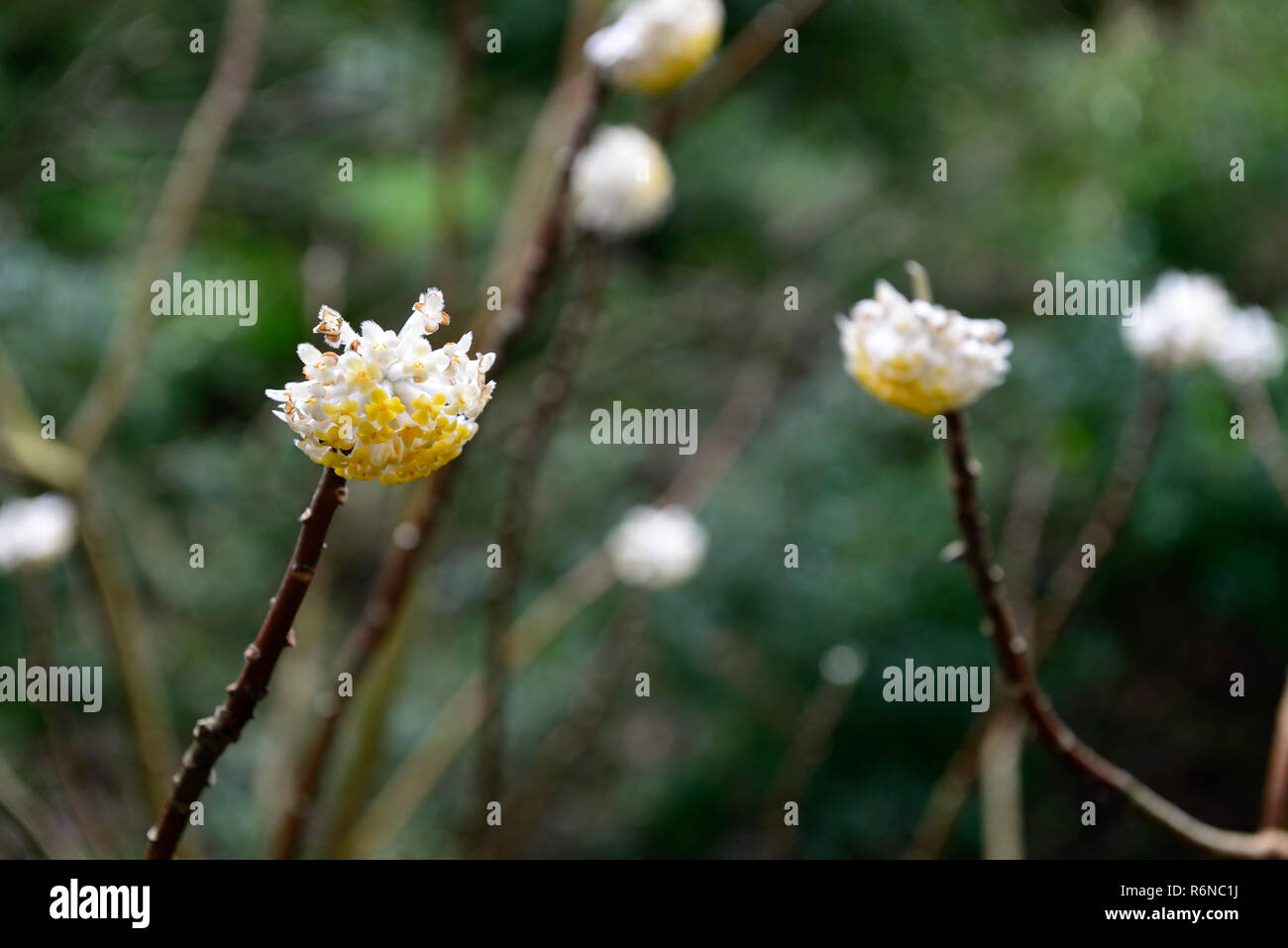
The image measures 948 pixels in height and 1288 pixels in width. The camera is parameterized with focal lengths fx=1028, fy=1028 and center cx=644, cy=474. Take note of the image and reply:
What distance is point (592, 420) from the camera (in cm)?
161

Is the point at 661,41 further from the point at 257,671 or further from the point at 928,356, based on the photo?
the point at 257,671

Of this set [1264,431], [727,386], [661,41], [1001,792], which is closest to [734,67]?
[661,41]

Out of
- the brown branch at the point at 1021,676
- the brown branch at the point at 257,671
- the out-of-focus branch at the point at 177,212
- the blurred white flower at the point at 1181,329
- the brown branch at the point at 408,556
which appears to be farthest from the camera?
the out-of-focus branch at the point at 177,212

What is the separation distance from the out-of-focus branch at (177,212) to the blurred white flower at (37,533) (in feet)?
0.20

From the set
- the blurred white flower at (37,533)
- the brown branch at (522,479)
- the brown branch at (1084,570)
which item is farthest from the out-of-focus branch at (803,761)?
the blurred white flower at (37,533)

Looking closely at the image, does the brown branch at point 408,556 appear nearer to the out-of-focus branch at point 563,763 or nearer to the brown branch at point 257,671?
the out-of-focus branch at point 563,763

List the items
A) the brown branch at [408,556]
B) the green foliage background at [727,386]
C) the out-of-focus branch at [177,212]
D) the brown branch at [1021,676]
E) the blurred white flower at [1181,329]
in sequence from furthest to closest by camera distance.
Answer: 1. the green foliage background at [727,386]
2. the out-of-focus branch at [177,212]
3. the blurred white flower at [1181,329]
4. the brown branch at [408,556]
5. the brown branch at [1021,676]

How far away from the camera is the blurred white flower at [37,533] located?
0.75 meters

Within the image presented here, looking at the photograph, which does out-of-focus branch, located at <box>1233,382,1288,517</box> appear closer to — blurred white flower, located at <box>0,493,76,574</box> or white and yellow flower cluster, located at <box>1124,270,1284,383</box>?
white and yellow flower cluster, located at <box>1124,270,1284,383</box>

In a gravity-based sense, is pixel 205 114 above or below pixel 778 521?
above
